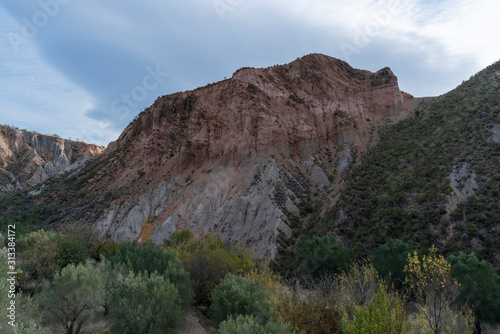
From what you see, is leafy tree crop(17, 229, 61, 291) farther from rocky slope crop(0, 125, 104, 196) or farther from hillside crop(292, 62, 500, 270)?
rocky slope crop(0, 125, 104, 196)

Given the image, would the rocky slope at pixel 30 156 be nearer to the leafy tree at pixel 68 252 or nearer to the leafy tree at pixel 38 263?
the leafy tree at pixel 68 252

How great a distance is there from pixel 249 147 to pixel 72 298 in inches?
1151

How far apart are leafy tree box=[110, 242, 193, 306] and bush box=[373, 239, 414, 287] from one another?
12716 millimetres

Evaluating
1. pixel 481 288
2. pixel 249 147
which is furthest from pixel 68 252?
pixel 481 288

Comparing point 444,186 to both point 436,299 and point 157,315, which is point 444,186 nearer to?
point 436,299

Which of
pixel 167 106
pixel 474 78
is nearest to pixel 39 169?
pixel 167 106

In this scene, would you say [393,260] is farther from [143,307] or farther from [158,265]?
[143,307]

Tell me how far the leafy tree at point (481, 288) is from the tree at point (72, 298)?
1836cm

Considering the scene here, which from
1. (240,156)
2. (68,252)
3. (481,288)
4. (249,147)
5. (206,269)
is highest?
(249,147)

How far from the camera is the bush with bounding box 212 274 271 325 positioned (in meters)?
10.6

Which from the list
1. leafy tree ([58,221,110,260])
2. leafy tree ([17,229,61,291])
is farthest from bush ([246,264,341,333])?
leafy tree ([58,221,110,260])

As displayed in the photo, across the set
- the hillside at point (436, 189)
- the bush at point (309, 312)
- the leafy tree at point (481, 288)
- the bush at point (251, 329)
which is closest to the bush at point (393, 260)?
the hillside at point (436, 189)

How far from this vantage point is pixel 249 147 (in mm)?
38781

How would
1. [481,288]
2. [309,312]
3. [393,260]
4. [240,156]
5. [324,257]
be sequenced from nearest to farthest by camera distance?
[309,312] < [481,288] < [393,260] < [324,257] < [240,156]
